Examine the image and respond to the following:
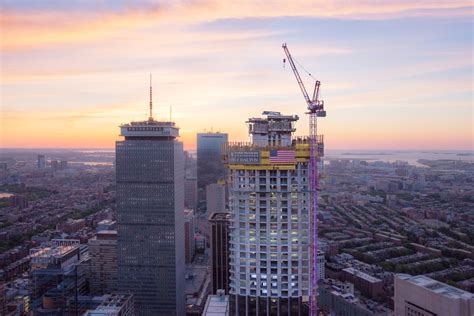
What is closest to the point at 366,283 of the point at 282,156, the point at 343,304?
the point at 343,304

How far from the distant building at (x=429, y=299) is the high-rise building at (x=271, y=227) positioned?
24.3 feet

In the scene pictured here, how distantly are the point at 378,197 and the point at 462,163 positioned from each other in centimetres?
4534

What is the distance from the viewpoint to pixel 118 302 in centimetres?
2867

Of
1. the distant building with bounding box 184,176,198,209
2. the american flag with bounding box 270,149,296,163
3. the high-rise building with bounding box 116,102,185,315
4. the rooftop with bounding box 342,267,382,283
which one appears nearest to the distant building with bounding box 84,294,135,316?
the high-rise building with bounding box 116,102,185,315

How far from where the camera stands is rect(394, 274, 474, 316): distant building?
19.1 metres

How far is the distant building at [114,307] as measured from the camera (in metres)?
25.9

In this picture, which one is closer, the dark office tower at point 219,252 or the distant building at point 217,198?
the dark office tower at point 219,252

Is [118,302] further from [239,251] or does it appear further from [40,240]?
[40,240]

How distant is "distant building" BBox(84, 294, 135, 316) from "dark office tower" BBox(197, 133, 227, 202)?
70.5 m

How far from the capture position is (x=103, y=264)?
4328 centimetres

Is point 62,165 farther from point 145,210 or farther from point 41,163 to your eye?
point 145,210

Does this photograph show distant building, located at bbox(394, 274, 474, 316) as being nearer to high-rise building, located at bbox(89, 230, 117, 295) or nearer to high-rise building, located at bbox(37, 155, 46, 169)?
high-rise building, located at bbox(89, 230, 117, 295)

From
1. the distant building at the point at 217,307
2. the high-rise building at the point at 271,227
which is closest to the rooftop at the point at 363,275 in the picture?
the distant building at the point at 217,307

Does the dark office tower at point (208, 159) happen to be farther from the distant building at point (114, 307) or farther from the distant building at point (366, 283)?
the distant building at point (114, 307)
